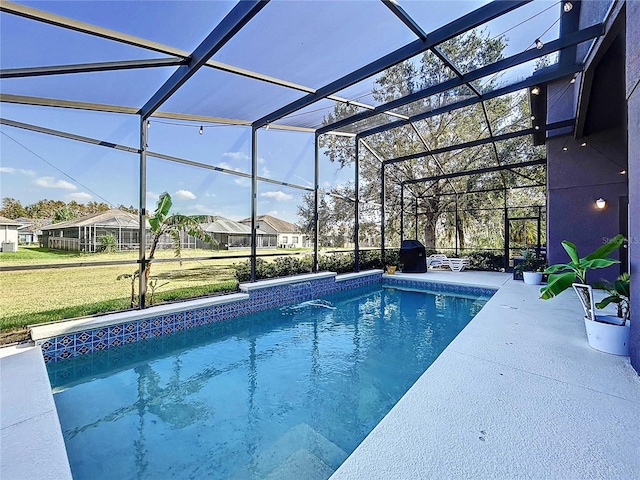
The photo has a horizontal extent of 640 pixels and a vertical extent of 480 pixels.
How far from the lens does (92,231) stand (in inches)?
186

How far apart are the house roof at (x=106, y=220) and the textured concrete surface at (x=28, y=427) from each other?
209 centimetres

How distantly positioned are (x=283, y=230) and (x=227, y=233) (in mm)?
2302

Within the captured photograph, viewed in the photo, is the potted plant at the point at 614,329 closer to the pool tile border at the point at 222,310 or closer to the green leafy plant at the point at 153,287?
the pool tile border at the point at 222,310

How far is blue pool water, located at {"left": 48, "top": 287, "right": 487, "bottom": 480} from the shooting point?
7.39 ft

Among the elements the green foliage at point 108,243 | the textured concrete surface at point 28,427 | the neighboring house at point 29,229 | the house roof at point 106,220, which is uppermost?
the house roof at point 106,220

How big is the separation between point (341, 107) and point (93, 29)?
481 cm

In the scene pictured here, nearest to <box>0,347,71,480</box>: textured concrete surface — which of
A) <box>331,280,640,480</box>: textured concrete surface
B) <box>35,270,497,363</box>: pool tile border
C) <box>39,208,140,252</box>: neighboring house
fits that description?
<box>35,270,497,363</box>: pool tile border

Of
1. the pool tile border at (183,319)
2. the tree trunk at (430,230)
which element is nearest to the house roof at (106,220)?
the pool tile border at (183,319)

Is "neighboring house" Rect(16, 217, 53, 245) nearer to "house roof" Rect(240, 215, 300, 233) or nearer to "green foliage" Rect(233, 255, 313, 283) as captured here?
"green foliage" Rect(233, 255, 313, 283)

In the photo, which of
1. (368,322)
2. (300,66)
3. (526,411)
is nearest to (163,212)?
(300,66)

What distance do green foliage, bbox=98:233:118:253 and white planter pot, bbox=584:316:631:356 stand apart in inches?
266

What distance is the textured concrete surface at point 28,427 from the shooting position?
1720mm

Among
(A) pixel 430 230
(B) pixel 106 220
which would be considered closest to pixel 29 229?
(B) pixel 106 220

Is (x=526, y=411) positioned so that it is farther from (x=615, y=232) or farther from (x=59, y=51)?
(x=615, y=232)
